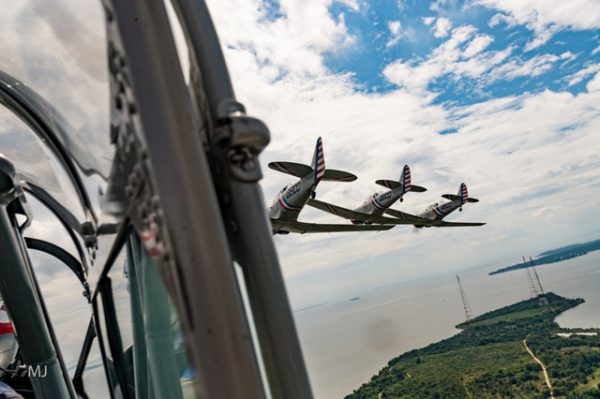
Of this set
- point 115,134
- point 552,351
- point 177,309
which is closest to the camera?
point 177,309

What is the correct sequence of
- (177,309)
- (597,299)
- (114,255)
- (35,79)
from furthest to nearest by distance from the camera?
(597,299), (35,79), (114,255), (177,309)

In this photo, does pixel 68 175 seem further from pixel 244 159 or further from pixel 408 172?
pixel 408 172

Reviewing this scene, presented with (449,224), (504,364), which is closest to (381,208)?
(449,224)

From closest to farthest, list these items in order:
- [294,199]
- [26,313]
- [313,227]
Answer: [26,313], [294,199], [313,227]

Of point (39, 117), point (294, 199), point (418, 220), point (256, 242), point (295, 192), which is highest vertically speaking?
point (295, 192)

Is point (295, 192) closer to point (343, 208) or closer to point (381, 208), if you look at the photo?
point (343, 208)

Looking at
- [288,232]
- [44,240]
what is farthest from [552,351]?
[44,240]
